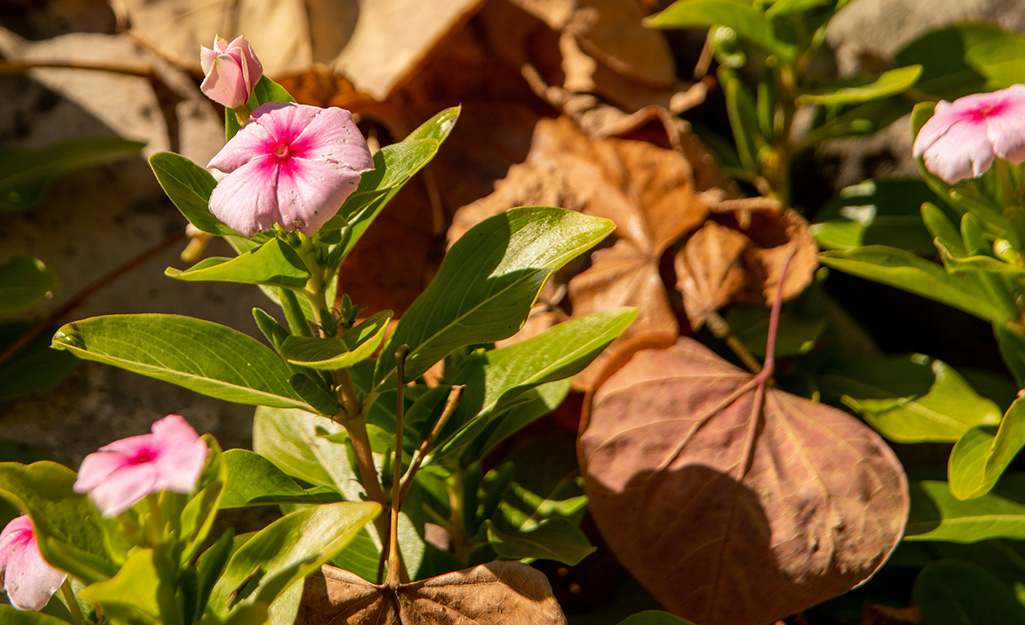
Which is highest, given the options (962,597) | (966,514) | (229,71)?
(229,71)

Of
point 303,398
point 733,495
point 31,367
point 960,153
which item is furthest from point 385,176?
point 31,367

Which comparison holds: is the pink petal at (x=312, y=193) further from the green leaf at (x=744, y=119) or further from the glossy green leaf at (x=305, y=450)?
the green leaf at (x=744, y=119)

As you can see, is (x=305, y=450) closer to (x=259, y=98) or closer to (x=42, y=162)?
(x=259, y=98)

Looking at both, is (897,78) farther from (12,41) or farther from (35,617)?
(12,41)

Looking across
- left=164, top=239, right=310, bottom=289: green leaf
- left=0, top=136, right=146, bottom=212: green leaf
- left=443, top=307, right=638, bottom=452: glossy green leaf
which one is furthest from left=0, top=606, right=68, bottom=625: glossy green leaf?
left=0, top=136, right=146, bottom=212: green leaf

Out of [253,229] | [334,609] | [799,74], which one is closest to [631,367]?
[334,609]
